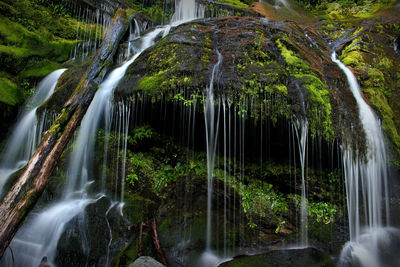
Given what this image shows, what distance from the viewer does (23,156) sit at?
20.0 feet

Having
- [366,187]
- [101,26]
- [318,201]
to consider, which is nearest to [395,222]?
[366,187]

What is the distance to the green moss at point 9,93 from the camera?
Answer: 6.64m

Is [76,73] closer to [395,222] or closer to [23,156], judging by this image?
[23,156]

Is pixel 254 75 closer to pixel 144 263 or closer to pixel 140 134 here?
pixel 140 134

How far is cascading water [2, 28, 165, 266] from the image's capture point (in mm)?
3920

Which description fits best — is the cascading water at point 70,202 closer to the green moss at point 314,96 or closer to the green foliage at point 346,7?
the green moss at point 314,96

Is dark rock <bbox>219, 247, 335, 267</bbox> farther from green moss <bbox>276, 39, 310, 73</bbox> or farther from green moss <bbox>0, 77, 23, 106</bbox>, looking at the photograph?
green moss <bbox>0, 77, 23, 106</bbox>

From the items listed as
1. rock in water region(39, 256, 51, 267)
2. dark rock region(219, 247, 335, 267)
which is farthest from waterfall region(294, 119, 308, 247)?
rock in water region(39, 256, 51, 267)

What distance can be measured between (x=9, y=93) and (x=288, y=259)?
8778mm

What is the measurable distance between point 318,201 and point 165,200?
139 inches

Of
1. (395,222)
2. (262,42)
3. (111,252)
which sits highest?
(262,42)

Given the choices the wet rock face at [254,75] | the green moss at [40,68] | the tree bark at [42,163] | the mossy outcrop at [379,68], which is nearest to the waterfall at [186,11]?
the green moss at [40,68]

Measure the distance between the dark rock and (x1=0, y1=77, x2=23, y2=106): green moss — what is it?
7.53m

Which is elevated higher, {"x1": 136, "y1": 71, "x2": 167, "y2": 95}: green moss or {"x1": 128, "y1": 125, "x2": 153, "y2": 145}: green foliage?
Result: {"x1": 136, "y1": 71, "x2": 167, "y2": 95}: green moss
